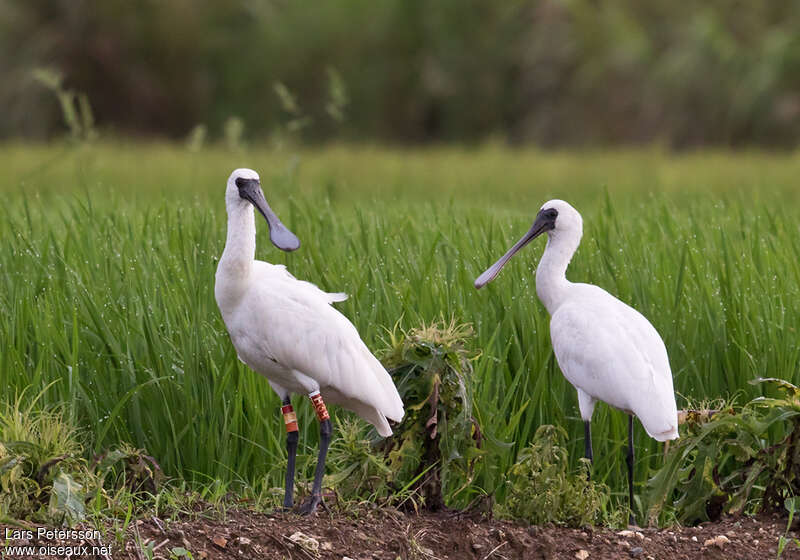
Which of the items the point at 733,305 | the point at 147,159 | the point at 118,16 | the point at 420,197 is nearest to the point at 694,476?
the point at 733,305

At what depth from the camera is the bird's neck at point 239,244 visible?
4.00 metres

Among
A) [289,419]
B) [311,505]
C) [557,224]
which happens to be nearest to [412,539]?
[311,505]

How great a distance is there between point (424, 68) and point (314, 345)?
2039 cm

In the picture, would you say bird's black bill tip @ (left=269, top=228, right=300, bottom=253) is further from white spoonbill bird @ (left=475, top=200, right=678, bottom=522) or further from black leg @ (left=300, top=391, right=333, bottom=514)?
white spoonbill bird @ (left=475, top=200, right=678, bottom=522)

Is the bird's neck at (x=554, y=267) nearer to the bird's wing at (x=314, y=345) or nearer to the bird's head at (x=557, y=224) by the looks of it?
the bird's head at (x=557, y=224)

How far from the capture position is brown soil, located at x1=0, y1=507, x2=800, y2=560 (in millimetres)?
3512

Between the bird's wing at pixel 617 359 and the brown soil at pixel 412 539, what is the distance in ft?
1.39

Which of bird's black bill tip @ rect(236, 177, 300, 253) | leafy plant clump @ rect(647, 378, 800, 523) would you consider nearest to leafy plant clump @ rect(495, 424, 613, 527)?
leafy plant clump @ rect(647, 378, 800, 523)

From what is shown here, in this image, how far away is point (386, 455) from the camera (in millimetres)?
4102

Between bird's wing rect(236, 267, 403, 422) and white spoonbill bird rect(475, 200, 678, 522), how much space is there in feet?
2.84

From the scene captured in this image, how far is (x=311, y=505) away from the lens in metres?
3.83

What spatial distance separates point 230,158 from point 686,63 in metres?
8.28

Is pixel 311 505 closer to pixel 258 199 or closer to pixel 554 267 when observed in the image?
pixel 258 199

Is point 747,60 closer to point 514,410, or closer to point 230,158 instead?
point 230,158
